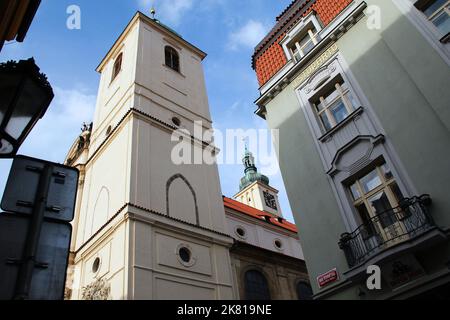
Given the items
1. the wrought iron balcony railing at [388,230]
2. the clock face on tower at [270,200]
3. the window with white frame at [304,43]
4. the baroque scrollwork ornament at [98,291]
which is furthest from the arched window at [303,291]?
the clock face on tower at [270,200]

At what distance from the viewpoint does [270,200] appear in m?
51.1

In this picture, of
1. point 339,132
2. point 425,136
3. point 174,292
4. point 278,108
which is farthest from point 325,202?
point 174,292

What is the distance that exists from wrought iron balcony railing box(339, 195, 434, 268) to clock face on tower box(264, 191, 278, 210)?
4165 cm

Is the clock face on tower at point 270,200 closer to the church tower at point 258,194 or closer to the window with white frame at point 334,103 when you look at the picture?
the church tower at point 258,194

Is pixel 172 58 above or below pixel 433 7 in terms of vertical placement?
above

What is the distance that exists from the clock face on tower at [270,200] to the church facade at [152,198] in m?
23.4

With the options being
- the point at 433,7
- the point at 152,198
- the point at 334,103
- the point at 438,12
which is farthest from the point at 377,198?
the point at 152,198

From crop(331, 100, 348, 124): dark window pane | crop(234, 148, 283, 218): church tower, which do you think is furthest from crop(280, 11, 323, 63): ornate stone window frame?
crop(234, 148, 283, 218): church tower

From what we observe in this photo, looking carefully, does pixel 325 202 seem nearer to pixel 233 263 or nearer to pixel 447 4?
pixel 447 4

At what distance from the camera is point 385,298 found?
7.37 meters

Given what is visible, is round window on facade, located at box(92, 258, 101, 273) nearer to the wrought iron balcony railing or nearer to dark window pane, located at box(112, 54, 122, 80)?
the wrought iron balcony railing

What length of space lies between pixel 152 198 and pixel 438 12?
11954mm

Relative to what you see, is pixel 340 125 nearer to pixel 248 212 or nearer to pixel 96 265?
pixel 96 265

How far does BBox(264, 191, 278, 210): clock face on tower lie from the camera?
50.1 m
